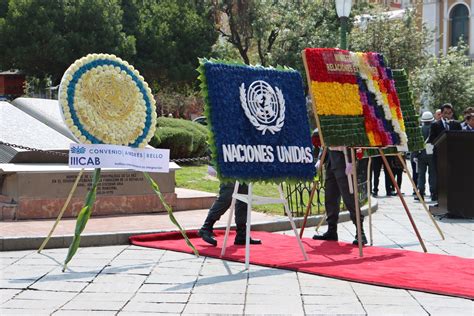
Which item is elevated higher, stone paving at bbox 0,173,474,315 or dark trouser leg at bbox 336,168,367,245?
dark trouser leg at bbox 336,168,367,245

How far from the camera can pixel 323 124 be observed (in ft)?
30.0

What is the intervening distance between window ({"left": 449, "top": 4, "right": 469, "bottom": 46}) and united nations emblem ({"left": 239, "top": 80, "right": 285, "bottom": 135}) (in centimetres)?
5712

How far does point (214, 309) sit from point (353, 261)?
2.67 m


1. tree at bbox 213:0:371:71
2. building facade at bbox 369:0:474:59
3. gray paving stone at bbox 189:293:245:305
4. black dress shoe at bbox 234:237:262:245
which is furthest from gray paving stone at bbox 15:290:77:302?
building facade at bbox 369:0:474:59

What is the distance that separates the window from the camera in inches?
2486

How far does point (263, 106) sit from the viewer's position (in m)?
8.58

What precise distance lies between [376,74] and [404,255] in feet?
7.58

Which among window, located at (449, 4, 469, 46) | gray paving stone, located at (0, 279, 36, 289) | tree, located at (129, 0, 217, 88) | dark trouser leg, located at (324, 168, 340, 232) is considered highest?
window, located at (449, 4, 469, 46)

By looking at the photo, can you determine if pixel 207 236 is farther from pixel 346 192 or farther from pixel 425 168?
pixel 425 168

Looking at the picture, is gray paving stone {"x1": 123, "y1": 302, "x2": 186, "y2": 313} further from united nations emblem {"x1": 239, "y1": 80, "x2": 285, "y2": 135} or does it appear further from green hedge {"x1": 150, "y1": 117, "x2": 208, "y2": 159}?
green hedge {"x1": 150, "y1": 117, "x2": 208, "y2": 159}

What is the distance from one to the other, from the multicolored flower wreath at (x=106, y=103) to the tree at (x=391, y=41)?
3570 cm

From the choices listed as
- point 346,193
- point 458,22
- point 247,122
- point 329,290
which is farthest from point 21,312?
point 458,22

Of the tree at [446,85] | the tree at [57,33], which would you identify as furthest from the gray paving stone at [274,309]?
the tree at [446,85]

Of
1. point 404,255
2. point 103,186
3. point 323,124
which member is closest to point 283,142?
point 323,124
